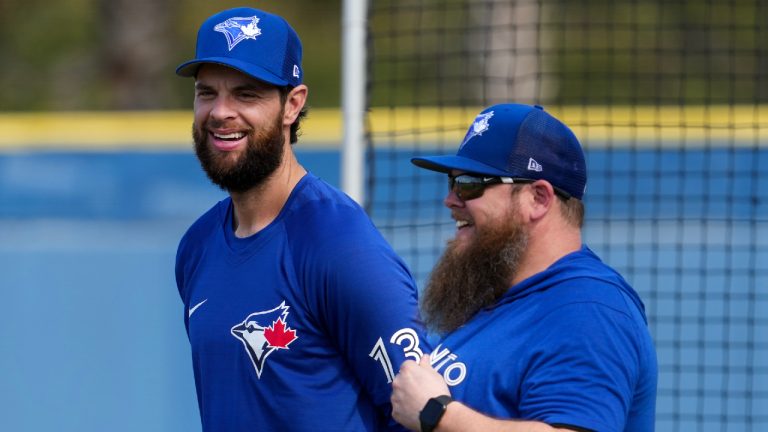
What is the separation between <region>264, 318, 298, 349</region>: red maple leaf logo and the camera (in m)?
2.64

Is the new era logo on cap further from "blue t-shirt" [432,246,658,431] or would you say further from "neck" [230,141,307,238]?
"neck" [230,141,307,238]

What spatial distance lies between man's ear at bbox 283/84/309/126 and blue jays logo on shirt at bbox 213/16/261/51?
0.18 m

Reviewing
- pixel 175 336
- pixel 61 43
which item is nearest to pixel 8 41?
pixel 61 43

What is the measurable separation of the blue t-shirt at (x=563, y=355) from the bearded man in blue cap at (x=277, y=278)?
0.56ft

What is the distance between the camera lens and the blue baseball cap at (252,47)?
2764mm

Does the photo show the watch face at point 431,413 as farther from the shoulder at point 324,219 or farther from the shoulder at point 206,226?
the shoulder at point 206,226

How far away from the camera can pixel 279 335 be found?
2648 millimetres

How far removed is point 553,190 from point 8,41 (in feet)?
44.0

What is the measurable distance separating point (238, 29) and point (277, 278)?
645 millimetres

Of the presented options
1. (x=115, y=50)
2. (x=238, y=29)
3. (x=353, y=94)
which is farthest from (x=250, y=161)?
(x=115, y=50)

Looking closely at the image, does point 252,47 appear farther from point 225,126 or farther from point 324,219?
point 324,219

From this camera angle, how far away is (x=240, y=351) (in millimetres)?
2699

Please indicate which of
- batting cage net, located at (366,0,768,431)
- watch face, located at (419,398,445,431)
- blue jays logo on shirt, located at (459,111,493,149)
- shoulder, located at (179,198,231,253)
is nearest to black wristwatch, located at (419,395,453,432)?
watch face, located at (419,398,445,431)

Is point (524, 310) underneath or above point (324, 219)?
underneath
